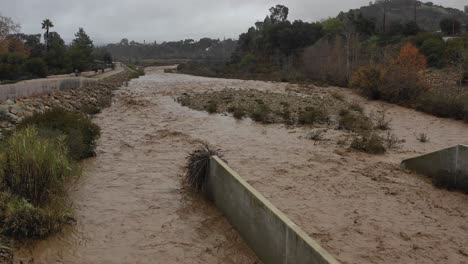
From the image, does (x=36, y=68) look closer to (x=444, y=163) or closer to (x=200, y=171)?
(x=200, y=171)

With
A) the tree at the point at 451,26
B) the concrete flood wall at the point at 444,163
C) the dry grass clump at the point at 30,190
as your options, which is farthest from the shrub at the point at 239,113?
the tree at the point at 451,26

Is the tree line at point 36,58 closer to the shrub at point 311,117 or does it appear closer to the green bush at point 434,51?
the shrub at point 311,117

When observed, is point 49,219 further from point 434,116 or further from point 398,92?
point 398,92

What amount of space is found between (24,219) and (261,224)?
12.2ft

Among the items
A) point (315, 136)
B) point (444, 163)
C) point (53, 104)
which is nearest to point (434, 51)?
point (315, 136)

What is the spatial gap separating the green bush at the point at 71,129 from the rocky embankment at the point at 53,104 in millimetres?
1082

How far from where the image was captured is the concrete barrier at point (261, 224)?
16.7 feet

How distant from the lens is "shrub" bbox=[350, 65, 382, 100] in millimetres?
29094

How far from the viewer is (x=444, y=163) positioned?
10.2 meters

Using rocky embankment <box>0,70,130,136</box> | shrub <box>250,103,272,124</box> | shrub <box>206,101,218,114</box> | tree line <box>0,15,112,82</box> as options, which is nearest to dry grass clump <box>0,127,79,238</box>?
rocky embankment <box>0,70,130,136</box>

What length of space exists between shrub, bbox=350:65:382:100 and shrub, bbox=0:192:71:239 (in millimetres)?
25866

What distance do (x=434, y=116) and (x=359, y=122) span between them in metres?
6.07

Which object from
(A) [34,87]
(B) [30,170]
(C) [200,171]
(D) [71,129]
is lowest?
(C) [200,171]

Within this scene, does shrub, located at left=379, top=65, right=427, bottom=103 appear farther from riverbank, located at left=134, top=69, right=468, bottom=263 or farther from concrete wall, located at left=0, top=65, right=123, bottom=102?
concrete wall, located at left=0, top=65, right=123, bottom=102
